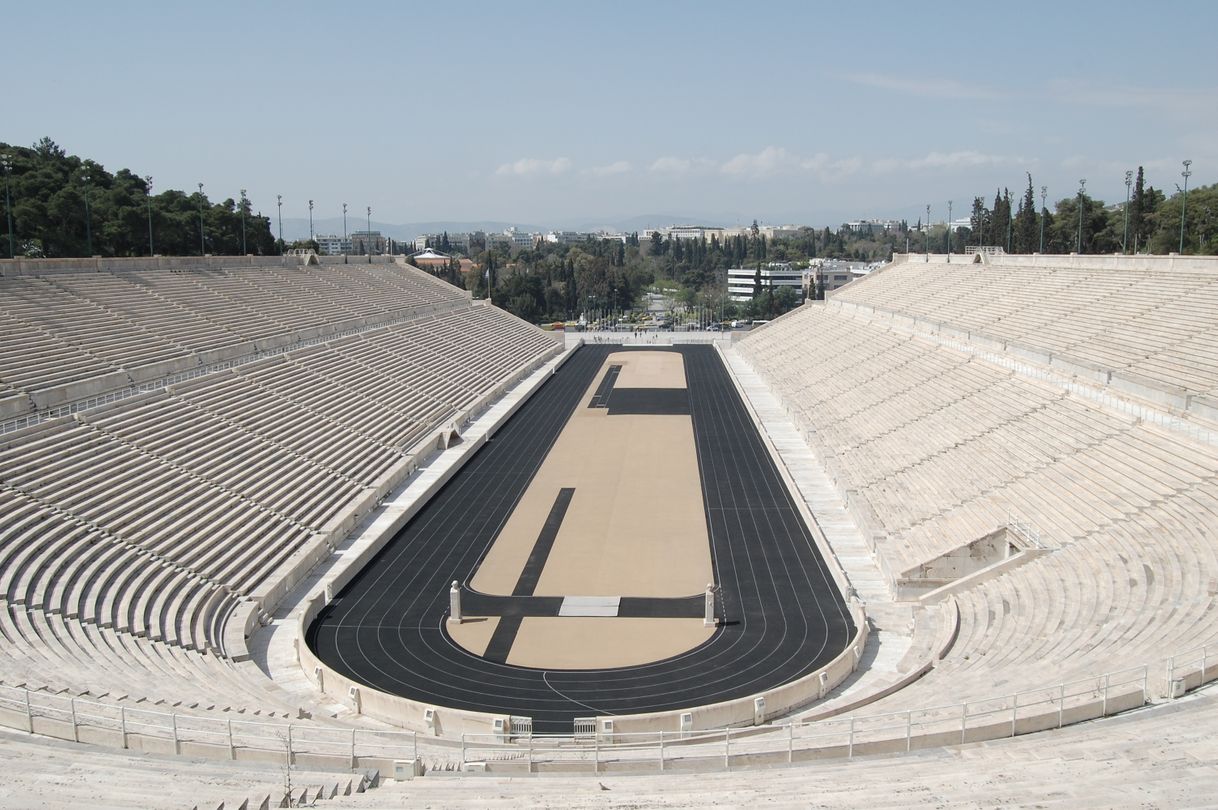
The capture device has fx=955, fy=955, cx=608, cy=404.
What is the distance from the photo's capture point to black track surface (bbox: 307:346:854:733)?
1412cm

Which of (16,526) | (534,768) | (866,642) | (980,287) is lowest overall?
(866,642)

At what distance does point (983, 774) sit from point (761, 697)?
14.4 feet

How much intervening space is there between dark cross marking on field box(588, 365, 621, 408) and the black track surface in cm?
1323

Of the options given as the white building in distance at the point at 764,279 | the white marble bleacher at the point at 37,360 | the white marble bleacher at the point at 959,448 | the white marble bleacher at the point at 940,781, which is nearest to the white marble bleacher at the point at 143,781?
the white marble bleacher at the point at 940,781

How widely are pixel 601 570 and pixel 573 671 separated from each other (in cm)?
474

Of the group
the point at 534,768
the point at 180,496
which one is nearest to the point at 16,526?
the point at 180,496

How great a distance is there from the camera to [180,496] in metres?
19.0

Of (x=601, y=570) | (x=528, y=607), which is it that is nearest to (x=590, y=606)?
(x=528, y=607)

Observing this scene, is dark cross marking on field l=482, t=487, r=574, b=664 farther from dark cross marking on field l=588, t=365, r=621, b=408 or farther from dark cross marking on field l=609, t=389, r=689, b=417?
dark cross marking on field l=588, t=365, r=621, b=408

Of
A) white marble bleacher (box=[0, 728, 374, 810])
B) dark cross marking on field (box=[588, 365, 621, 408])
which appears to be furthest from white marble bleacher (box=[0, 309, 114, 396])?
dark cross marking on field (box=[588, 365, 621, 408])

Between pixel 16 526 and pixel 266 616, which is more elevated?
pixel 16 526

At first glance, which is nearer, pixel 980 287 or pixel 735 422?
pixel 735 422

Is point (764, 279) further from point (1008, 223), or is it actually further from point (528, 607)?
point (528, 607)

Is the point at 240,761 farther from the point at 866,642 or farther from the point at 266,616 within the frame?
the point at 866,642
